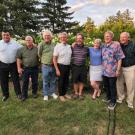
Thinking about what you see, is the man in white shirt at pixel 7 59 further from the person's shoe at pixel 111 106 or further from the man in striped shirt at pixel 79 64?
the person's shoe at pixel 111 106

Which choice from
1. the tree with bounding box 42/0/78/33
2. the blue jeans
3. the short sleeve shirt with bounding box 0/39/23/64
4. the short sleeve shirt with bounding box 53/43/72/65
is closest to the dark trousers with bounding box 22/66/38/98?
the blue jeans

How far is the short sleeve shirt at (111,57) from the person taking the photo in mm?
9297

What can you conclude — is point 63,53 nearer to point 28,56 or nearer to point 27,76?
point 28,56

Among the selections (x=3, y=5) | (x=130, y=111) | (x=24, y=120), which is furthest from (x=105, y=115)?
(x=3, y=5)

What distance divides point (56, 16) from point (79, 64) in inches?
1363

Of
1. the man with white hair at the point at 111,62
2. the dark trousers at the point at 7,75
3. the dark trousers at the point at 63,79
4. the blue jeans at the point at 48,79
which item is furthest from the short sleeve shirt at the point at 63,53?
the dark trousers at the point at 7,75

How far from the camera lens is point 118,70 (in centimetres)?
935

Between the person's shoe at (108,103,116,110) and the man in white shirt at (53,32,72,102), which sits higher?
the man in white shirt at (53,32,72,102)

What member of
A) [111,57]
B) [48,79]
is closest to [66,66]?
[48,79]

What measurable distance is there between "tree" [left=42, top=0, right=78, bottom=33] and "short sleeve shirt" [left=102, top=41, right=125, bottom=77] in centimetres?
3378

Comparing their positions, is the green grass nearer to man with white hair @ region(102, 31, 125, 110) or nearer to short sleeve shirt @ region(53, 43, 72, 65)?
man with white hair @ region(102, 31, 125, 110)

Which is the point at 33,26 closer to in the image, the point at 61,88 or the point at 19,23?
the point at 19,23

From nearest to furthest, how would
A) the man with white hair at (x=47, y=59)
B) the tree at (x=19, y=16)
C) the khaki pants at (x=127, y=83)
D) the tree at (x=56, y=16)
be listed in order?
the khaki pants at (x=127, y=83), the man with white hair at (x=47, y=59), the tree at (x=19, y=16), the tree at (x=56, y=16)

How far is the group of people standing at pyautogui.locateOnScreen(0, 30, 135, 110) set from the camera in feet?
31.2
